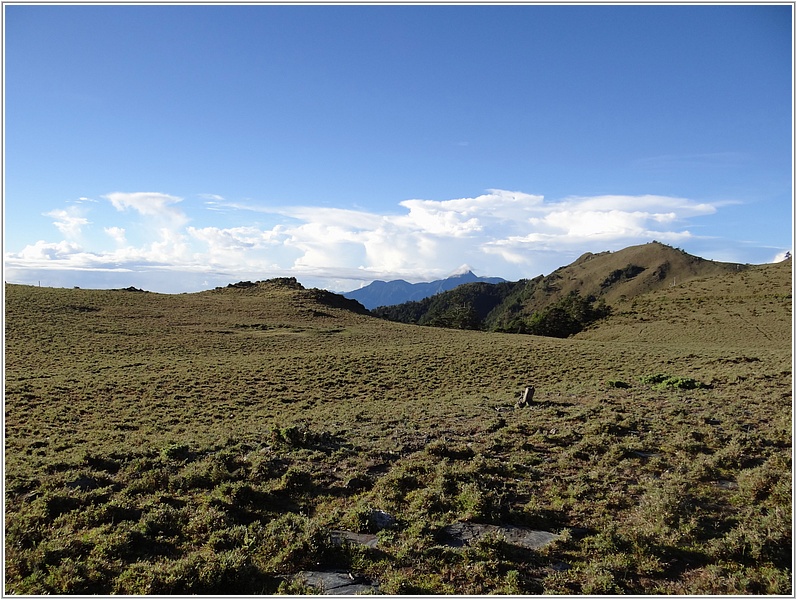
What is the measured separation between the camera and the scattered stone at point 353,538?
7.55 m

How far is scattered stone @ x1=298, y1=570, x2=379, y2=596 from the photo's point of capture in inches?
250

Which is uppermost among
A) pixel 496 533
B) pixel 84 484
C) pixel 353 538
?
pixel 496 533

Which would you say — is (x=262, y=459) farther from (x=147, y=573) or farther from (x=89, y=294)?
(x=89, y=294)

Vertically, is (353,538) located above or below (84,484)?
above

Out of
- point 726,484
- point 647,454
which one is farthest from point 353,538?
point 647,454

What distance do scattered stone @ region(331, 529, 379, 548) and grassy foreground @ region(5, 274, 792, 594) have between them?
16 cm

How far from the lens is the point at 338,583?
256 inches

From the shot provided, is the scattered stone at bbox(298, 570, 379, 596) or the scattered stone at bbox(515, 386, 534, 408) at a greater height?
the scattered stone at bbox(515, 386, 534, 408)

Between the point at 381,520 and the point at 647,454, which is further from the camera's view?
the point at 647,454

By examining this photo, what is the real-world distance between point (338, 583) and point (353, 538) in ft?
4.20

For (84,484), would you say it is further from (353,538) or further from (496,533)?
(496,533)

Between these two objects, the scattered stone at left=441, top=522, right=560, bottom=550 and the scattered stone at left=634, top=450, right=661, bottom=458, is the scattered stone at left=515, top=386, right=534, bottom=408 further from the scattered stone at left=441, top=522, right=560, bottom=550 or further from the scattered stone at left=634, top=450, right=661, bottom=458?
the scattered stone at left=441, top=522, right=560, bottom=550

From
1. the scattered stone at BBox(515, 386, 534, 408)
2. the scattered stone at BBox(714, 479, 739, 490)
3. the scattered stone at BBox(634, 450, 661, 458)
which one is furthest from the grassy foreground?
the scattered stone at BBox(515, 386, 534, 408)

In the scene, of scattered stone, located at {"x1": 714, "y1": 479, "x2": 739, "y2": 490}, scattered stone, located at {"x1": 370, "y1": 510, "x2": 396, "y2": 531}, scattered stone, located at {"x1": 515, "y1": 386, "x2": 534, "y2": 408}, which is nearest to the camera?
scattered stone, located at {"x1": 370, "y1": 510, "x2": 396, "y2": 531}
